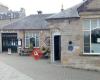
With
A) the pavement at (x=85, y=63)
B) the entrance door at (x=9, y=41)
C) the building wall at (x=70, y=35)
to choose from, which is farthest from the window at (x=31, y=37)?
the pavement at (x=85, y=63)

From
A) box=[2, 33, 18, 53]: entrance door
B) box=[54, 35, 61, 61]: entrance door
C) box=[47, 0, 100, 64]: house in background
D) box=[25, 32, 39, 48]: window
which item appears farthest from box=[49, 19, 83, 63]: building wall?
box=[2, 33, 18, 53]: entrance door

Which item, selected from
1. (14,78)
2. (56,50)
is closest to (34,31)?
(56,50)

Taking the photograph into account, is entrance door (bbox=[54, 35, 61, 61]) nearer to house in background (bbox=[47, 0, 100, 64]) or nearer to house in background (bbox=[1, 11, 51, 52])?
house in background (bbox=[47, 0, 100, 64])

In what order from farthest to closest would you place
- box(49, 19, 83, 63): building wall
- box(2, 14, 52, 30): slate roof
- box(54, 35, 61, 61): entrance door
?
box(2, 14, 52, 30): slate roof
box(54, 35, 61, 61): entrance door
box(49, 19, 83, 63): building wall

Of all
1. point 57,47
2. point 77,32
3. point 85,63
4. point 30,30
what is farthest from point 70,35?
point 30,30

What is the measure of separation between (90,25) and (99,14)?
1106 mm

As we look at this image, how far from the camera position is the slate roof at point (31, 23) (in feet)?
130

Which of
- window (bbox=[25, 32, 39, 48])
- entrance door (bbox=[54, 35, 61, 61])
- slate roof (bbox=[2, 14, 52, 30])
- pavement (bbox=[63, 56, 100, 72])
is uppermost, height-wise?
slate roof (bbox=[2, 14, 52, 30])

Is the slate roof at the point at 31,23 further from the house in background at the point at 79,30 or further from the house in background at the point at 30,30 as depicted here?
the house in background at the point at 79,30

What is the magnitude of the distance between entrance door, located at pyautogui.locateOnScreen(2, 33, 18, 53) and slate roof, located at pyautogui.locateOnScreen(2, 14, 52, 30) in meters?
2.46

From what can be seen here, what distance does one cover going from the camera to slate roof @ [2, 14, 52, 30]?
39.7 m

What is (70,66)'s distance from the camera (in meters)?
23.9

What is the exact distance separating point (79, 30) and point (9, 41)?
22723 millimetres

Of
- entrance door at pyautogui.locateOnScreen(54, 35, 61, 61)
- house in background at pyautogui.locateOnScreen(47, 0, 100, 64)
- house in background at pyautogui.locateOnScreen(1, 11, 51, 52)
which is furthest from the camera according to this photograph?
house in background at pyautogui.locateOnScreen(1, 11, 51, 52)
